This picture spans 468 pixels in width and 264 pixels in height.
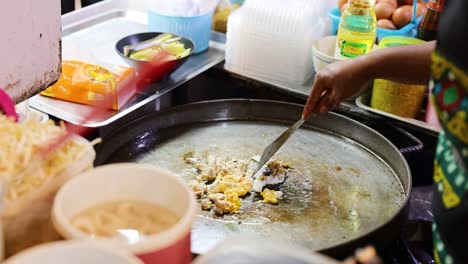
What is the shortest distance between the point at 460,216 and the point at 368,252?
0.94 feet

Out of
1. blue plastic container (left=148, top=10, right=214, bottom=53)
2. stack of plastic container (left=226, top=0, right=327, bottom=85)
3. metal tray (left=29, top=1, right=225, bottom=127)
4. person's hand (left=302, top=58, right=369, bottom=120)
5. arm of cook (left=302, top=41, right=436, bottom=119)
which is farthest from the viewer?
blue plastic container (left=148, top=10, right=214, bottom=53)

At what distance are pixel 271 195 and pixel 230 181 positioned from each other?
0.13 m

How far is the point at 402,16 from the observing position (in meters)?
2.47

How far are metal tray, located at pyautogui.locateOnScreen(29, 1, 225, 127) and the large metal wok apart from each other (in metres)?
0.19

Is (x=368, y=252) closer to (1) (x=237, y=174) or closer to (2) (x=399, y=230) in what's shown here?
(2) (x=399, y=230)

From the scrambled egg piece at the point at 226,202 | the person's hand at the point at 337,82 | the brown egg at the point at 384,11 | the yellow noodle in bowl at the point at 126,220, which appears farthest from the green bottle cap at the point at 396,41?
the yellow noodle in bowl at the point at 126,220

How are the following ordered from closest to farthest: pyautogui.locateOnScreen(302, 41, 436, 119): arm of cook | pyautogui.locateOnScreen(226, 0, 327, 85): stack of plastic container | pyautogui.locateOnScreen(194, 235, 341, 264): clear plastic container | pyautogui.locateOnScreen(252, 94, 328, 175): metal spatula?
1. pyautogui.locateOnScreen(194, 235, 341, 264): clear plastic container
2. pyautogui.locateOnScreen(302, 41, 436, 119): arm of cook
3. pyautogui.locateOnScreen(252, 94, 328, 175): metal spatula
4. pyautogui.locateOnScreen(226, 0, 327, 85): stack of plastic container

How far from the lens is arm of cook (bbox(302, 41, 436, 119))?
1.39 m

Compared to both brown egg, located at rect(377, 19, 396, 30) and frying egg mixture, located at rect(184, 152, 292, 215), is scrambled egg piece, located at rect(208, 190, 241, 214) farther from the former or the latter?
brown egg, located at rect(377, 19, 396, 30)

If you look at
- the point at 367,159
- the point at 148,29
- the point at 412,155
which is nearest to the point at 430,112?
the point at 412,155

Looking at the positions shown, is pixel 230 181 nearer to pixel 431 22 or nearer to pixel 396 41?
pixel 396 41

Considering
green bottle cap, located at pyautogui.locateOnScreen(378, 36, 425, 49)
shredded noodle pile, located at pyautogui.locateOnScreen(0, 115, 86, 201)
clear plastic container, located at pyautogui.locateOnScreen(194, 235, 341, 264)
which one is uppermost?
clear plastic container, located at pyautogui.locateOnScreen(194, 235, 341, 264)

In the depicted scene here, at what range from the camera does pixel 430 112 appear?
82.2 inches

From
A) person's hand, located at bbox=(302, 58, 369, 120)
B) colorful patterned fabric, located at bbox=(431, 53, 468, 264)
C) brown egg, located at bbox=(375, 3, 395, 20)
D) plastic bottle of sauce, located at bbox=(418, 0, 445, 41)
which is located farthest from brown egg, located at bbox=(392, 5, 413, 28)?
colorful patterned fabric, located at bbox=(431, 53, 468, 264)
